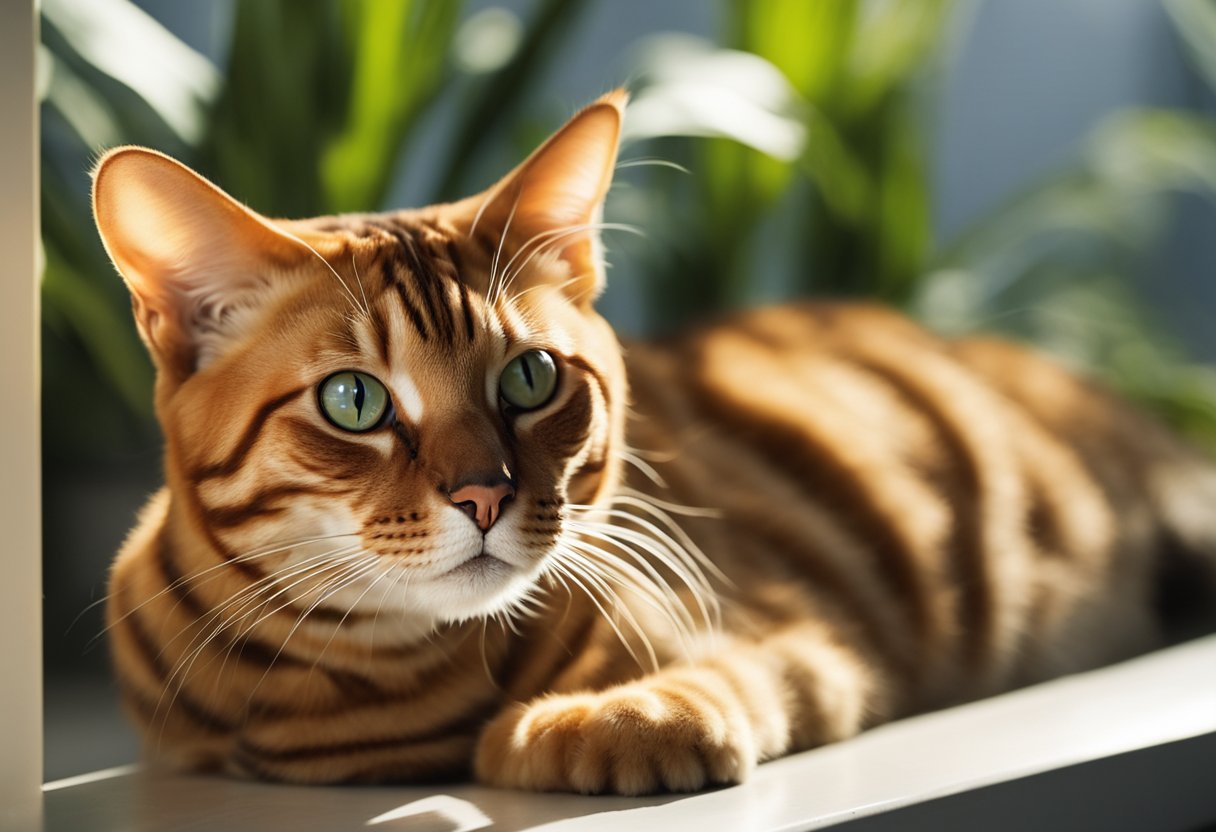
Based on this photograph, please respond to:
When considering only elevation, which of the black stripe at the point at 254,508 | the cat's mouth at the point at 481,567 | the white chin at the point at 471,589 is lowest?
the white chin at the point at 471,589

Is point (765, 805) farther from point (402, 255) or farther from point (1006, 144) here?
point (1006, 144)

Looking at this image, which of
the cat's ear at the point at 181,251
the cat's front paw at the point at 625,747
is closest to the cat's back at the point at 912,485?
the cat's front paw at the point at 625,747

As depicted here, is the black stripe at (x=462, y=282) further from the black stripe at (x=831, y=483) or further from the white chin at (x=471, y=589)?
the black stripe at (x=831, y=483)

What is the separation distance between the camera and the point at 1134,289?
8.17 ft

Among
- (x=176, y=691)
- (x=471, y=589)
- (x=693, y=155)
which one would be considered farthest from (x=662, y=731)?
(x=693, y=155)

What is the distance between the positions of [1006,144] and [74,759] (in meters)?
2.02

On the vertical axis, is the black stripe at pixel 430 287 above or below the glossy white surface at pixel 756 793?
above

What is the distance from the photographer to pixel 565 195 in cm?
98

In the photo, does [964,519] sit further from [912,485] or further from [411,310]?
[411,310]

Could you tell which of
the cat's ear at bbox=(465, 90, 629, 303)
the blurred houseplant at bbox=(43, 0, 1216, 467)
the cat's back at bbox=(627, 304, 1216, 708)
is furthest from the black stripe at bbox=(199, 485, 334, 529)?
the blurred houseplant at bbox=(43, 0, 1216, 467)

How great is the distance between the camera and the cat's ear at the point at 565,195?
3.08 ft

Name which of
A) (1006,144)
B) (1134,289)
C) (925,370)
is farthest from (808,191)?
(1134,289)

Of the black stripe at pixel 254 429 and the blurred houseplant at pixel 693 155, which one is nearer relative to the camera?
the black stripe at pixel 254 429

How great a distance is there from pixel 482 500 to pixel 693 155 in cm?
114
